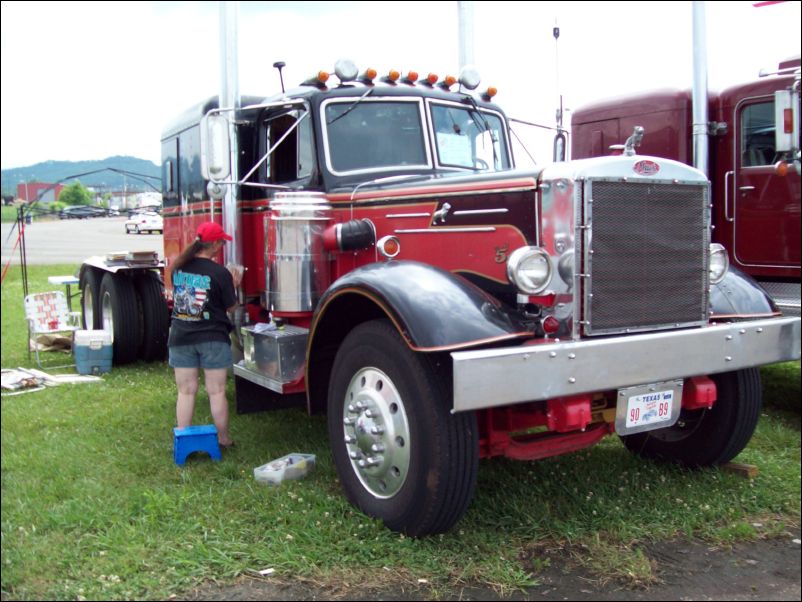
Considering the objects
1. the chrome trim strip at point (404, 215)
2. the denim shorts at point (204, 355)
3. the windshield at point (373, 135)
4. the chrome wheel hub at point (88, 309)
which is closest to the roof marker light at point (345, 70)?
the windshield at point (373, 135)

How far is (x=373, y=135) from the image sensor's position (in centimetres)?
543

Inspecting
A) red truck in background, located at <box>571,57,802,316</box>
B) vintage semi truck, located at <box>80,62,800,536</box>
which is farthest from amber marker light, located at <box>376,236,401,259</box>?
red truck in background, located at <box>571,57,802,316</box>

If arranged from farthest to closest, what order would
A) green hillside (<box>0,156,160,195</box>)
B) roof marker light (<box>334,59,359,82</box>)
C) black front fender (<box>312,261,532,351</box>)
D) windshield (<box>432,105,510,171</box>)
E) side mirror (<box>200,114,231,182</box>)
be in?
windshield (<box>432,105,510,171</box>) < roof marker light (<box>334,59,359,82</box>) < side mirror (<box>200,114,231,182</box>) < black front fender (<box>312,261,532,351</box>) < green hillside (<box>0,156,160,195</box>)

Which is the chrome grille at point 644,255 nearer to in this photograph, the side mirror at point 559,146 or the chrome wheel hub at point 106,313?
the side mirror at point 559,146

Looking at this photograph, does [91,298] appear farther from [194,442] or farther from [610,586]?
[610,586]

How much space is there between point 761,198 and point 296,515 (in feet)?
18.0

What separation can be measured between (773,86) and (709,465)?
4.19m

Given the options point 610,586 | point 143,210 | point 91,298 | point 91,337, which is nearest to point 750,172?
point 610,586

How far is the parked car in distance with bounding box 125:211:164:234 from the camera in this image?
854 cm

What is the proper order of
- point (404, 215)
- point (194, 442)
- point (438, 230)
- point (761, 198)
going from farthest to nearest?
point (761, 198) < point (194, 442) < point (404, 215) < point (438, 230)

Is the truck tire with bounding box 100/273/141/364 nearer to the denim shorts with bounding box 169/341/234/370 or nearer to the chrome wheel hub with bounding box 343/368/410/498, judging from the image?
the denim shorts with bounding box 169/341/234/370

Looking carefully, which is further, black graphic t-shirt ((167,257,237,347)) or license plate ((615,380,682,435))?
black graphic t-shirt ((167,257,237,347))

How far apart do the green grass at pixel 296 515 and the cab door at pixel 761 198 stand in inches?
89.1

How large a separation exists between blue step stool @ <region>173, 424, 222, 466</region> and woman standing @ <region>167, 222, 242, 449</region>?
0.61 ft
